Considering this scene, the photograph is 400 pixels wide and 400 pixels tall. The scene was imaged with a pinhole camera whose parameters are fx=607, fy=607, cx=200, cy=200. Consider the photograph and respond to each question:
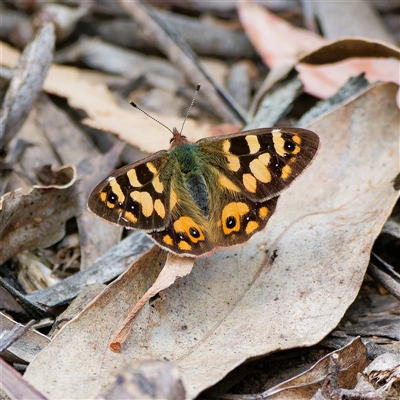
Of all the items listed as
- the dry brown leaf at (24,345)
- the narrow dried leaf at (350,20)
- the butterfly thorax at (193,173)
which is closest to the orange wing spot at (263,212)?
the butterfly thorax at (193,173)

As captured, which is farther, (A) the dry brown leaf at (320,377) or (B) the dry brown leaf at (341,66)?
(B) the dry brown leaf at (341,66)

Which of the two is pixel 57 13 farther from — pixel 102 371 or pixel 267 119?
pixel 102 371

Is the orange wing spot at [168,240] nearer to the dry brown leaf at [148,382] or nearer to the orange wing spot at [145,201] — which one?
the orange wing spot at [145,201]

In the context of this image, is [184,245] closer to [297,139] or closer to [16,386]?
[297,139]

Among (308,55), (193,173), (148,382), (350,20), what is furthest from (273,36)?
(148,382)

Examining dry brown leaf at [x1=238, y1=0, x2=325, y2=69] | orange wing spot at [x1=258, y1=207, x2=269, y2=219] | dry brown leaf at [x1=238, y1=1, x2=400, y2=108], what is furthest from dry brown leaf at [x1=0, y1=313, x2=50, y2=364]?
dry brown leaf at [x1=238, y1=0, x2=325, y2=69]

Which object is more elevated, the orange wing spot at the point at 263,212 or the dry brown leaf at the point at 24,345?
the dry brown leaf at the point at 24,345

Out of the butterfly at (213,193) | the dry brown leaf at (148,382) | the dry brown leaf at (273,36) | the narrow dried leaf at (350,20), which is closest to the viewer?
the dry brown leaf at (148,382)
